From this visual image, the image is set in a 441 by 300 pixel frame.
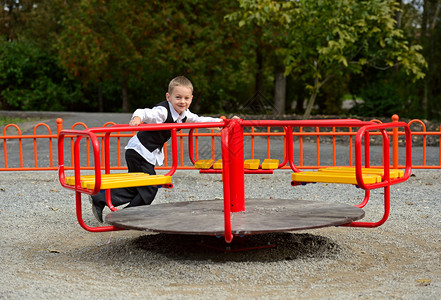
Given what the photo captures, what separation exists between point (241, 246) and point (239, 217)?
35 centimetres

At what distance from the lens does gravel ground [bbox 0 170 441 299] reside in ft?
13.1

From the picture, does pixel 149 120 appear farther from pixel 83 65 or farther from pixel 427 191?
pixel 83 65

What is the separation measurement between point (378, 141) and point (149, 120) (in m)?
11.9

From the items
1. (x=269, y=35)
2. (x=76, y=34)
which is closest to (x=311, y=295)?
(x=269, y=35)

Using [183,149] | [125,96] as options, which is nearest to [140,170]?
[183,149]

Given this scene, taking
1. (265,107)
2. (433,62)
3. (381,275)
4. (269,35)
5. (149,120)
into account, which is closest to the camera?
(381,275)

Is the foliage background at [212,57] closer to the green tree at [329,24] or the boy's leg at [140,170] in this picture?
the green tree at [329,24]

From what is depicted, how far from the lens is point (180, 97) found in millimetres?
5484

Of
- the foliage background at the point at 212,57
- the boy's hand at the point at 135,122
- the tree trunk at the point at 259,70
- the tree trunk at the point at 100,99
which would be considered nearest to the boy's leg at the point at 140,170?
the boy's hand at the point at 135,122

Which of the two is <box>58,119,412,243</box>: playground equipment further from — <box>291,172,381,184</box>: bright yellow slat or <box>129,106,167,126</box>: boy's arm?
<box>129,106,167,126</box>: boy's arm

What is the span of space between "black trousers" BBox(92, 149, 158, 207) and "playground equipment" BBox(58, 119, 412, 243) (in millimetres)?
161

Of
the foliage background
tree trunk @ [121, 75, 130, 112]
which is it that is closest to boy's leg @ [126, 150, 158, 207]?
the foliage background

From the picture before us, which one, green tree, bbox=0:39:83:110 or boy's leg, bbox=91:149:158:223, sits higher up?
green tree, bbox=0:39:83:110

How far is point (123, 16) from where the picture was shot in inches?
1026
